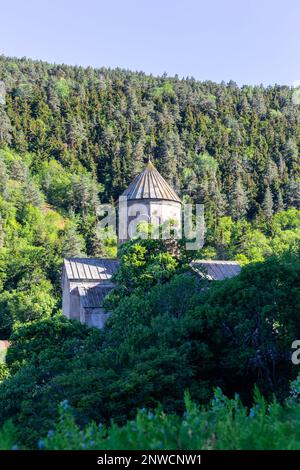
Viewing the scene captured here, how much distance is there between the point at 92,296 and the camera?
2269cm

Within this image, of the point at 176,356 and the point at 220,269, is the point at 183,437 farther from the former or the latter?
the point at 220,269

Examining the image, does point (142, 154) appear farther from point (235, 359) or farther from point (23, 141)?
point (235, 359)

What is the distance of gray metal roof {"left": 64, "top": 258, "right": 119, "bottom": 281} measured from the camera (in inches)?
936

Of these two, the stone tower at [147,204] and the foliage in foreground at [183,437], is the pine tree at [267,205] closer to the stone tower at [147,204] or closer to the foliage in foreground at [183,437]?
→ the stone tower at [147,204]

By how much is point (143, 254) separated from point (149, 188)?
7786 mm

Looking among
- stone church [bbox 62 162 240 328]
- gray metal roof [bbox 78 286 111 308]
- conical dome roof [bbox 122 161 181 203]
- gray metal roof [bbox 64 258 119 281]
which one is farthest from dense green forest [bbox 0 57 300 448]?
conical dome roof [bbox 122 161 181 203]

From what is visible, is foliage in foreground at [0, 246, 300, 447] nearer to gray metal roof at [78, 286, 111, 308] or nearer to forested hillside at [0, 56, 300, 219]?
gray metal roof at [78, 286, 111, 308]

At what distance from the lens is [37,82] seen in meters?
95.1

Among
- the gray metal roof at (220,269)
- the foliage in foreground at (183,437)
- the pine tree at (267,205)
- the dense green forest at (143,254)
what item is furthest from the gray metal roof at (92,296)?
the pine tree at (267,205)

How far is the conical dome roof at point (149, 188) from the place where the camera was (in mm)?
26109

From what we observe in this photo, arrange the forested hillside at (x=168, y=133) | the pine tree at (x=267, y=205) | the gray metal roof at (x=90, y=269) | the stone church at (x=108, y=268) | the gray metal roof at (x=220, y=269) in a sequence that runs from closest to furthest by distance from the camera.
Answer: the gray metal roof at (x=220, y=269) → the stone church at (x=108, y=268) → the gray metal roof at (x=90, y=269) → the pine tree at (x=267, y=205) → the forested hillside at (x=168, y=133)

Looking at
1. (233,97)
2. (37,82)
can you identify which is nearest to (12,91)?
(37,82)

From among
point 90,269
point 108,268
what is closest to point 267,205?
point 108,268

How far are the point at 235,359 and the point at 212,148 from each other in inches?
2986
